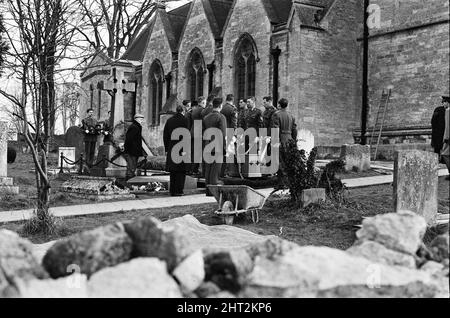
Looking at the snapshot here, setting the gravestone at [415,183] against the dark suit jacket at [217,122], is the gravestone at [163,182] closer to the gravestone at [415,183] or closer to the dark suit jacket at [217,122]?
the dark suit jacket at [217,122]

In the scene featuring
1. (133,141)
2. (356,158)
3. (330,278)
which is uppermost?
(133,141)

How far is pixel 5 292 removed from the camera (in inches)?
111

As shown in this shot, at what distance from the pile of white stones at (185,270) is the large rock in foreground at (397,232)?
0.36 feet

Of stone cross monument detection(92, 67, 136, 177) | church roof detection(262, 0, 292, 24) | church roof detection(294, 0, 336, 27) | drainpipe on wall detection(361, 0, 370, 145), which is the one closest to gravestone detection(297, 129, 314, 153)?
drainpipe on wall detection(361, 0, 370, 145)

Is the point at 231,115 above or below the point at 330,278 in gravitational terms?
above

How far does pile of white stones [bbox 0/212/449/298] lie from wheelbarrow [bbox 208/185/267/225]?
18.7ft

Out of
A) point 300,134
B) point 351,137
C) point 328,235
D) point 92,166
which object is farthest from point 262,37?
point 328,235

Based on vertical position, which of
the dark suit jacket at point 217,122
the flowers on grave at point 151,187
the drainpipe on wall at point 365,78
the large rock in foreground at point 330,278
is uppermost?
the drainpipe on wall at point 365,78

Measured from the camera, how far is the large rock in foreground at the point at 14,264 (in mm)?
2883

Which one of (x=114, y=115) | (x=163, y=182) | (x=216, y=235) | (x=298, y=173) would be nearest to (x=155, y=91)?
(x=114, y=115)

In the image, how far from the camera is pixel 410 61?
877 inches

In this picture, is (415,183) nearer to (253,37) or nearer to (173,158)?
(173,158)

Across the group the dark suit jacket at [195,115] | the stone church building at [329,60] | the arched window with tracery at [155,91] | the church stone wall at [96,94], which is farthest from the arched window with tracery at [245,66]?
the church stone wall at [96,94]

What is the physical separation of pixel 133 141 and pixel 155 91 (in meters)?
20.6
